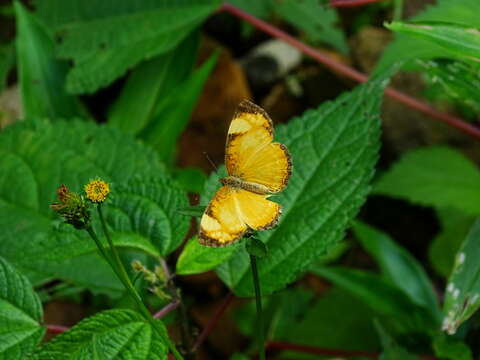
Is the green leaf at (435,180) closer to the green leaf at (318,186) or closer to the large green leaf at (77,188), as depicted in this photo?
the green leaf at (318,186)

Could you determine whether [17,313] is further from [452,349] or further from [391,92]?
[391,92]

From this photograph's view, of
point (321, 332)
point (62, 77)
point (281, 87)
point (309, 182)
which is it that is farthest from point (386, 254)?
point (281, 87)

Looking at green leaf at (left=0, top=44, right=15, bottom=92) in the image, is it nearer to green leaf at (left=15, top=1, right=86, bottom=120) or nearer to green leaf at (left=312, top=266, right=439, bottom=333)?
green leaf at (left=15, top=1, right=86, bottom=120)

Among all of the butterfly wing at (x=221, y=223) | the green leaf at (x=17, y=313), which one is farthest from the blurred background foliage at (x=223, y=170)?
the butterfly wing at (x=221, y=223)

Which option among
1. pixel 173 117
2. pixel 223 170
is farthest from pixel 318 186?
pixel 173 117

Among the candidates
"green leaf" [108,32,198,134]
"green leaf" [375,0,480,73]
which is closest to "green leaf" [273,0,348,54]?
"green leaf" [108,32,198,134]

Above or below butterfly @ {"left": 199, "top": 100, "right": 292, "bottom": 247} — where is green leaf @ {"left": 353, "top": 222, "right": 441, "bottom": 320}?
below

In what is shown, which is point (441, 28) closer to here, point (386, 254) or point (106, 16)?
point (386, 254)
